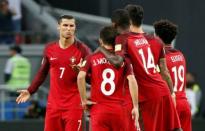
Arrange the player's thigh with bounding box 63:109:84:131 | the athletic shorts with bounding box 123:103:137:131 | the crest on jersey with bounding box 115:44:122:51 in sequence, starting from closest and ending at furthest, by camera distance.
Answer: the crest on jersey with bounding box 115:44:122:51, the athletic shorts with bounding box 123:103:137:131, the player's thigh with bounding box 63:109:84:131

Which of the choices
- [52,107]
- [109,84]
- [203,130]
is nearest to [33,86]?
[52,107]

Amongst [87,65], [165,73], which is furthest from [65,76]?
[165,73]

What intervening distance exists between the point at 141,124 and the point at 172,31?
4.94 ft

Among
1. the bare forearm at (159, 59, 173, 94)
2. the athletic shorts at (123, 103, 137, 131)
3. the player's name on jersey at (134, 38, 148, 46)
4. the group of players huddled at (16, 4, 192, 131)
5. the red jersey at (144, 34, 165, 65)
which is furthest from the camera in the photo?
the bare forearm at (159, 59, 173, 94)

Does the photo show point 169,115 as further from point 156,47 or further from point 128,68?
point 128,68

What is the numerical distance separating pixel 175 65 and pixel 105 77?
5.06 ft

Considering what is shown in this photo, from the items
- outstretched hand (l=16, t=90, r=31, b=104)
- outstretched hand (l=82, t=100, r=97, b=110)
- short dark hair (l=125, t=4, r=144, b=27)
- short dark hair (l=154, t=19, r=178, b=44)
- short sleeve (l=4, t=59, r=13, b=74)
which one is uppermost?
short dark hair (l=125, t=4, r=144, b=27)

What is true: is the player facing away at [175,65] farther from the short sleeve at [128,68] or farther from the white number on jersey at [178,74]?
the short sleeve at [128,68]

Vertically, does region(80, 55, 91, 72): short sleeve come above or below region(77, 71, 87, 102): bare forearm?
above

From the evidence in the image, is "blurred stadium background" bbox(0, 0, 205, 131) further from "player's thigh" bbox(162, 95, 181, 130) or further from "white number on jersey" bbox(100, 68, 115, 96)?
"white number on jersey" bbox(100, 68, 115, 96)

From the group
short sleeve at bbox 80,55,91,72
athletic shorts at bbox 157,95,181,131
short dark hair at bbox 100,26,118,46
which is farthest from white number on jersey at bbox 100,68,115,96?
athletic shorts at bbox 157,95,181,131

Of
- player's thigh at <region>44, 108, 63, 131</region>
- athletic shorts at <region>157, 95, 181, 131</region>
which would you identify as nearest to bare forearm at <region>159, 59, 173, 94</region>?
athletic shorts at <region>157, 95, 181, 131</region>

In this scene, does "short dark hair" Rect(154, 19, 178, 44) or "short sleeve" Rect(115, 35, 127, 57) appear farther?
"short dark hair" Rect(154, 19, 178, 44)

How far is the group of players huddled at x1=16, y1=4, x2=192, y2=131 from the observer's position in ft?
40.2
